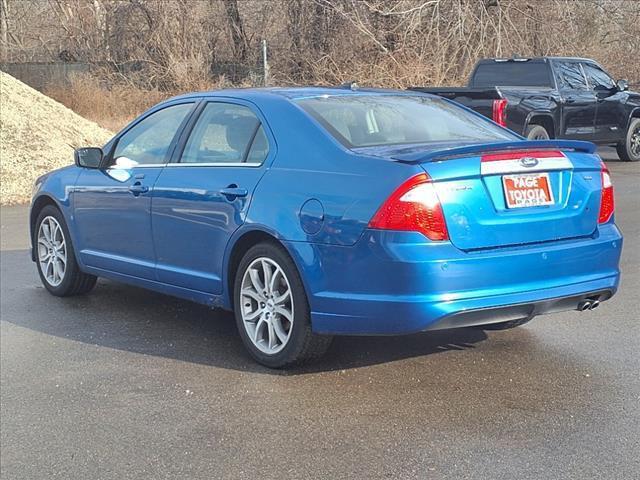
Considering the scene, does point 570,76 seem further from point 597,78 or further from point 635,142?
point 635,142

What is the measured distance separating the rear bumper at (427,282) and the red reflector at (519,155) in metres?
0.48

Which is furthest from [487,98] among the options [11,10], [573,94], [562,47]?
[11,10]

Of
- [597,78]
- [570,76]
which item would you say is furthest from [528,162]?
[597,78]

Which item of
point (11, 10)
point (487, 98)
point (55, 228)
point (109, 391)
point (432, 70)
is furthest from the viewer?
point (11, 10)

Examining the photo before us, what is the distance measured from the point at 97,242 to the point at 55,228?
798mm

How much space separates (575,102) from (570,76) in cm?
59

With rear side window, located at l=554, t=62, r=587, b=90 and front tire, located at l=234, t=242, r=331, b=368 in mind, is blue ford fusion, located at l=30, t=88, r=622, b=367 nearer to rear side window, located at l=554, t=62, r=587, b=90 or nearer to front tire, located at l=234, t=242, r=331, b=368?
front tire, located at l=234, t=242, r=331, b=368

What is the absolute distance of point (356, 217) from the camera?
491 cm

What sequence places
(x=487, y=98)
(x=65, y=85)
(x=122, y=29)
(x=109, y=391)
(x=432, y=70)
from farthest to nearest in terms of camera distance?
(x=122, y=29)
(x=65, y=85)
(x=432, y=70)
(x=487, y=98)
(x=109, y=391)

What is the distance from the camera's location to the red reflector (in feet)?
16.4

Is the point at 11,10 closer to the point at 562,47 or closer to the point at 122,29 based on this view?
the point at 122,29

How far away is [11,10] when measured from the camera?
127 feet

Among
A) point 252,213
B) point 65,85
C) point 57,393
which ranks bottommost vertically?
point 65,85

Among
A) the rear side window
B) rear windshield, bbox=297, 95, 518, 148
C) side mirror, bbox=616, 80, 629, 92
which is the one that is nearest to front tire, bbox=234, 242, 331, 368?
rear windshield, bbox=297, 95, 518, 148
